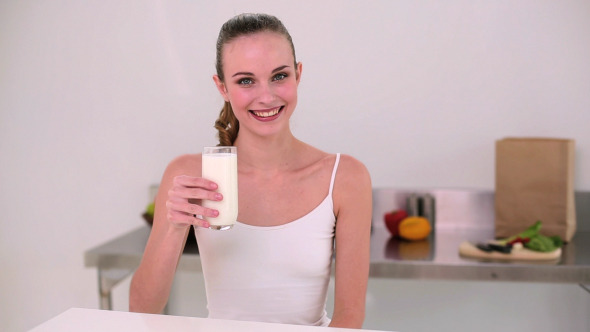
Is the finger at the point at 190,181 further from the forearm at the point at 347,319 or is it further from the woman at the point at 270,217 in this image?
the forearm at the point at 347,319

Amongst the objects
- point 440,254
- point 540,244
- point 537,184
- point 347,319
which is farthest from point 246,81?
point 537,184

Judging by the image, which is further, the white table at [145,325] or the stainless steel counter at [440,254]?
the stainless steel counter at [440,254]

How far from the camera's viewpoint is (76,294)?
9.58 feet

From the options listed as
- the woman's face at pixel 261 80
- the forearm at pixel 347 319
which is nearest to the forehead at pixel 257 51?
the woman's face at pixel 261 80

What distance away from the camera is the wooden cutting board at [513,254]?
2.04 meters

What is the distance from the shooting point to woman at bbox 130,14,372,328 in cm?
139

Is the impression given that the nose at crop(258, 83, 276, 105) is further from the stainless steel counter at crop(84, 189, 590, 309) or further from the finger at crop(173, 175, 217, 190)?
the stainless steel counter at crop(84, 189, 590, 309)

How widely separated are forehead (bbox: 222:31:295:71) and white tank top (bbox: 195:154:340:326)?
377mm

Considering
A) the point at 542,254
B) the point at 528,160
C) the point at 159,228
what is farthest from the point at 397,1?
the point at 159,228

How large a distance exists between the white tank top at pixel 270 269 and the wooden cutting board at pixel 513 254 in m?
0.78

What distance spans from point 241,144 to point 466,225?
1.30m

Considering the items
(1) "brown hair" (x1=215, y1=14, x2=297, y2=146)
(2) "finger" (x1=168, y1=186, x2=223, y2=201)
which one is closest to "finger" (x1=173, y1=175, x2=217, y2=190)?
(2) "finger" (x1=168, y1=186, x2=223, y2=201)

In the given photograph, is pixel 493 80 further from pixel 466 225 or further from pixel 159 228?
pixel 159 228

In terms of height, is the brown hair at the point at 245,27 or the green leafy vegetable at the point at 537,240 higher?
the brown hair at the point at 245,27
